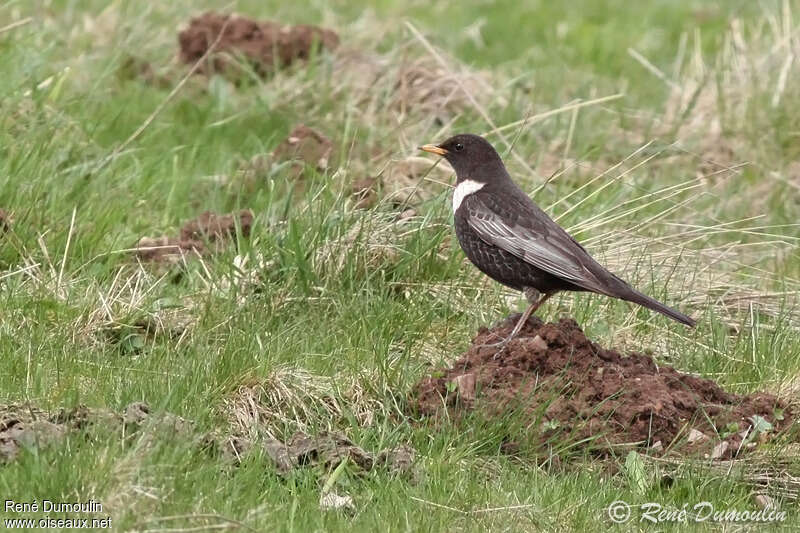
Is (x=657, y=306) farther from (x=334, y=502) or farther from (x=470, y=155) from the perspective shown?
(x=334, y=502)

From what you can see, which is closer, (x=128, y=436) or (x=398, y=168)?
(x=128, y=436)

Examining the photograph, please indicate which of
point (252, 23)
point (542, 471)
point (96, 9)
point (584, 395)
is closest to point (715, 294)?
point (584, 395)

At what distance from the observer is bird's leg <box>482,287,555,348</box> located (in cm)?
562

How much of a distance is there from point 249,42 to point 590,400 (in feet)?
16.4

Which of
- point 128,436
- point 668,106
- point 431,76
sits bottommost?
point 668,106

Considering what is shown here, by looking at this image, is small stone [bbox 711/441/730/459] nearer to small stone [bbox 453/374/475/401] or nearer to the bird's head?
small stone [bbox 453/374/475/401]

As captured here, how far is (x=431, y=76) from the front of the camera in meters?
9.06

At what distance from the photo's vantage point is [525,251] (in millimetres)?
5977

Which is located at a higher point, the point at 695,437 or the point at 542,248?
the point at 542,248

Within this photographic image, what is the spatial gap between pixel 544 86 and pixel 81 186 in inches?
154

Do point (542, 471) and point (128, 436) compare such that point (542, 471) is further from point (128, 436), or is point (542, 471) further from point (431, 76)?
point (431, 76)

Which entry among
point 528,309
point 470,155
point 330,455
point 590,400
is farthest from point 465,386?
point 470,155

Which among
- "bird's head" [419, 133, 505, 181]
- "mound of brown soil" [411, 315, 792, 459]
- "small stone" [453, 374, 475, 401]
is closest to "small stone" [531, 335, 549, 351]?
"mound of brown soil" [411, 315, 792, 459]

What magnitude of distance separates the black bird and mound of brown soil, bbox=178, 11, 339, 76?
11.4 feet
